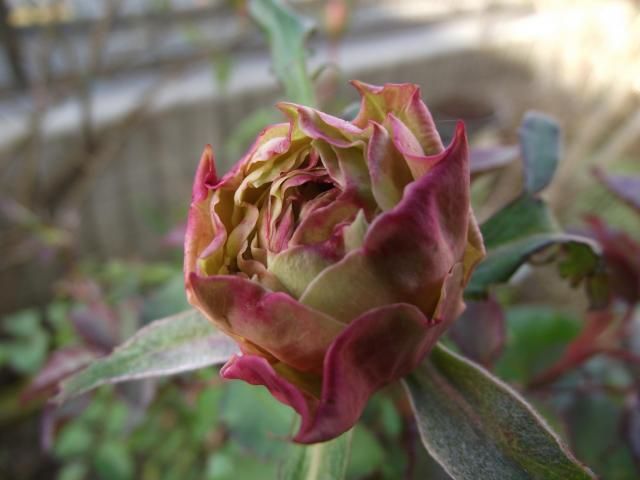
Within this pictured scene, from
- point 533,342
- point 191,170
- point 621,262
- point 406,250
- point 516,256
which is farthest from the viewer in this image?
point 191,170

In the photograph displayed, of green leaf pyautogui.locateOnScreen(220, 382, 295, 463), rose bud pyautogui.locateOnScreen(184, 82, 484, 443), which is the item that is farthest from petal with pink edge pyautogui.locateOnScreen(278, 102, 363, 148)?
green leaf pyautogui.locateOnScreen(220, 382, 295, 463)

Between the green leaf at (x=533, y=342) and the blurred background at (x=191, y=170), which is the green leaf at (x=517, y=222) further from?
the green leaf at (x=533, y=342)

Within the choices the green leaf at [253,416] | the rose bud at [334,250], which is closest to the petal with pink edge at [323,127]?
the rose bud at [334,250]

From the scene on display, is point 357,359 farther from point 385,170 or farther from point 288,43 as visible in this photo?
point 288,43

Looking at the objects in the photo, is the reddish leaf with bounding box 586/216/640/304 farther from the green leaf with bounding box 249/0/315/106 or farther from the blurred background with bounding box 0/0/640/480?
the green leaf with bounding box 249/0/315/106

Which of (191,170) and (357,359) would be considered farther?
(191,170)

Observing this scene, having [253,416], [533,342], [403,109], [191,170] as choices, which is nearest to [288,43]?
[403,109]

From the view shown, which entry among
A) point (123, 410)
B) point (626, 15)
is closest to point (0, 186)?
point (123, 410)
